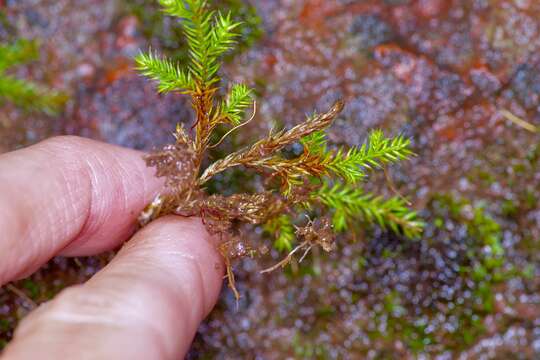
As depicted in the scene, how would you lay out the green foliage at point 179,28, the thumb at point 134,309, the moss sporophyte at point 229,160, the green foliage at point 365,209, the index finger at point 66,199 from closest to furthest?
the thumb at point 134,309 < the index finger at point 66,199 < the moss sporophyte at point 229,160 < the green foliage at point 365,209 < the green foliage at point 179,28

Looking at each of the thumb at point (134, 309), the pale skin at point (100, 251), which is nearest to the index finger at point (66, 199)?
the pale skin at point (100, 251)

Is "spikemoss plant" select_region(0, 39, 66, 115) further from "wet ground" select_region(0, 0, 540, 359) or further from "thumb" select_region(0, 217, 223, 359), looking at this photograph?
"thumb" select_region(0, 217, 223, 359)

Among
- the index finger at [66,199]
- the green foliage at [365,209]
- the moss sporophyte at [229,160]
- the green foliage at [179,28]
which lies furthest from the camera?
the green foliage at [179,28]

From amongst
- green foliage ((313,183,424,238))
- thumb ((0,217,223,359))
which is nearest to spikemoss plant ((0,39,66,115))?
thumb ((0,217,223,359))

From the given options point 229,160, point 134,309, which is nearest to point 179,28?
point 229,160

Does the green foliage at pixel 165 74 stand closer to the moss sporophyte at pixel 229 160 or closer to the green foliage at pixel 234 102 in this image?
the moss sporophyte at pixel 229 160

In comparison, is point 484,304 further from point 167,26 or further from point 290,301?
point 167,26
